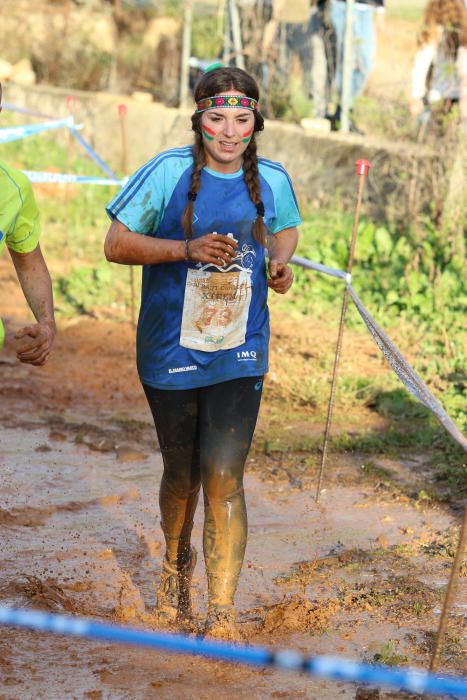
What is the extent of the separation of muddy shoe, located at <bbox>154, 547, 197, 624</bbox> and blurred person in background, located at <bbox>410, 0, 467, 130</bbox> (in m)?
7.17

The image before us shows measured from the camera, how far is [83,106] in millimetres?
15164

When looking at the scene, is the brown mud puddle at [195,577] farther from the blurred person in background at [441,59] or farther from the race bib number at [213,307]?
the blurred person in background at [441,59]

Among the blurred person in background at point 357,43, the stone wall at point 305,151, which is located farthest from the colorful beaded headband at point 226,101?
the blurred person in background at point 357,43

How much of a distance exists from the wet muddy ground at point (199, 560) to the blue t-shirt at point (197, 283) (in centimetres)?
104

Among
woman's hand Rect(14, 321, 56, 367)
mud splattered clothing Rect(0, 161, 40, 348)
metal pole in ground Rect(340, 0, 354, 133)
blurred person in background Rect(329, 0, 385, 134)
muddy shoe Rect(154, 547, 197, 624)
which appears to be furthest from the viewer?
blurred person in background Rect(329, 0, 385, 134)

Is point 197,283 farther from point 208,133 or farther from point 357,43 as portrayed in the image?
point 357,43

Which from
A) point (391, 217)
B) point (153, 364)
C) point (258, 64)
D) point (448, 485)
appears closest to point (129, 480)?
point (448, 485)

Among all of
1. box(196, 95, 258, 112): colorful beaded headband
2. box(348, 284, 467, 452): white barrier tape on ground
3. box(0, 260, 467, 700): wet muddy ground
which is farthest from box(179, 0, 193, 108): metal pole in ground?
box(196, 95, 258, 112): colorful beaded headband

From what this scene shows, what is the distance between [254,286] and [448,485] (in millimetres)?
2655

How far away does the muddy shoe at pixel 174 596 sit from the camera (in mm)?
4488

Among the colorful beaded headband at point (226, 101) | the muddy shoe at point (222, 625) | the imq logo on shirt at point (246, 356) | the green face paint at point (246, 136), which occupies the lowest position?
the muddy shoe at point (222, 625)

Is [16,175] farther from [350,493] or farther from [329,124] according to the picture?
[329,124]

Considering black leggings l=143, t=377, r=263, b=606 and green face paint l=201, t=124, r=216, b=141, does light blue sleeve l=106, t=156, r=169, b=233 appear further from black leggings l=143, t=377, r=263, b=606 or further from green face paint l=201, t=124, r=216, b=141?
black leggings l=143, t=377, r=263, b=606

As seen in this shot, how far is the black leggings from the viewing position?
4.09m
